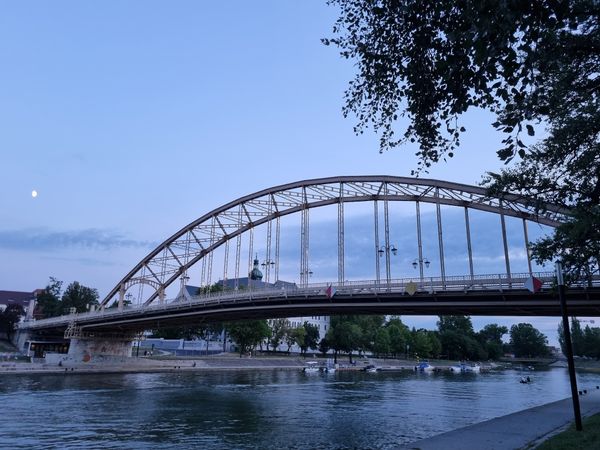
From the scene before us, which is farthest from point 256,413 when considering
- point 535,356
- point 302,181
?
point 535,356

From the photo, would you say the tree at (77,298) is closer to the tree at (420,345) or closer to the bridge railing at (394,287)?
the bridge railing at (394,287)

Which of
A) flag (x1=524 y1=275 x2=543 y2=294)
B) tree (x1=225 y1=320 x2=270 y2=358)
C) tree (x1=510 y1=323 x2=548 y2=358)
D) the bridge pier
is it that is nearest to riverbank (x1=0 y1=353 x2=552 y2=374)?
the bridge pier

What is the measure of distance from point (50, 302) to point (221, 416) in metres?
89.3

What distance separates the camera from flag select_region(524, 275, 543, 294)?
3005 cm

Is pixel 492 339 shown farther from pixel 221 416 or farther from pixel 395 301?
pixel 221 416

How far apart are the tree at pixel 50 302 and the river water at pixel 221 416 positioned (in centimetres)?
6181

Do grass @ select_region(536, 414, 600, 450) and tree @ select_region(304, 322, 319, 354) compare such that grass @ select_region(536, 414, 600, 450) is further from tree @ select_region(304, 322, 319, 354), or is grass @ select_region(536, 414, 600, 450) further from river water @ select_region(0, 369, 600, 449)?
tree @ select_region(304, 322, 319, 354)

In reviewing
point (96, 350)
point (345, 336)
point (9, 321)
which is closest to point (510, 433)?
point (96, 350)

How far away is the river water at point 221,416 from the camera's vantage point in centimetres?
1947

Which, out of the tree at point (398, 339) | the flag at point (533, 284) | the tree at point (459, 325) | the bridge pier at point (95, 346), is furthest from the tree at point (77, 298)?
the tree at point (459, 325)

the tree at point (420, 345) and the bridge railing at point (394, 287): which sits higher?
the bridge railing at point (394, 287)

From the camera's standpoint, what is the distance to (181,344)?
10212cm

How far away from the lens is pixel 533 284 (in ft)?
98.9

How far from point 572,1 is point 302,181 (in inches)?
1935
